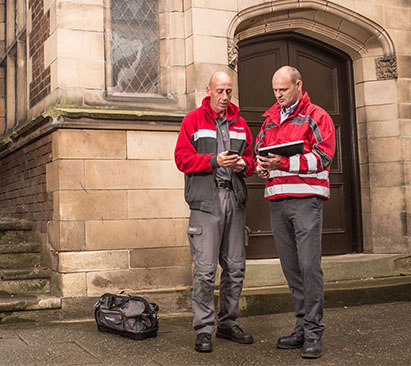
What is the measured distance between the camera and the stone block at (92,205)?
5922 mm

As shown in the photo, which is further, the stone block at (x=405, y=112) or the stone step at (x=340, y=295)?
the stone block at (x=405, y=112)

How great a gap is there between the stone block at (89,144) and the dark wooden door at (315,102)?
69.0 inches

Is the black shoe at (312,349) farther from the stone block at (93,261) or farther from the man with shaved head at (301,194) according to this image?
the stone block at (93,261)

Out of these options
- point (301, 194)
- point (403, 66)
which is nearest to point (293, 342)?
point (301, 194)

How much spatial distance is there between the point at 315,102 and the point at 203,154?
11.3 ft

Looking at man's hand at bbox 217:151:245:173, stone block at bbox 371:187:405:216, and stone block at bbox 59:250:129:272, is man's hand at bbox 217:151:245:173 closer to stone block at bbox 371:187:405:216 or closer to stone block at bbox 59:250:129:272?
stone block at bbox 59:250:129:272

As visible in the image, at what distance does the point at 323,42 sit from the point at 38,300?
15.6ft

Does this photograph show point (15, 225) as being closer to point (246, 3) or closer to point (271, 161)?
point (246, 3)

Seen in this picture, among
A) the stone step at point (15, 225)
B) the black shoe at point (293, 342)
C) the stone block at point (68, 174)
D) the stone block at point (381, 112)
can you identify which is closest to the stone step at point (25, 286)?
the stone step at point (15, 225)

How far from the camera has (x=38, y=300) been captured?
19.0ft

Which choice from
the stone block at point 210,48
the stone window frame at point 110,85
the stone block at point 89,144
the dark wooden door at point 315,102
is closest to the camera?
the stone block at point 89,144

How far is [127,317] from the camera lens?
487 centimetres

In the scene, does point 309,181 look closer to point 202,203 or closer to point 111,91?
point 202,203

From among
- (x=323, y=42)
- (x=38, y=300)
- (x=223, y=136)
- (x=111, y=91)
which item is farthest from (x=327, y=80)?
(x=38, y=300)
